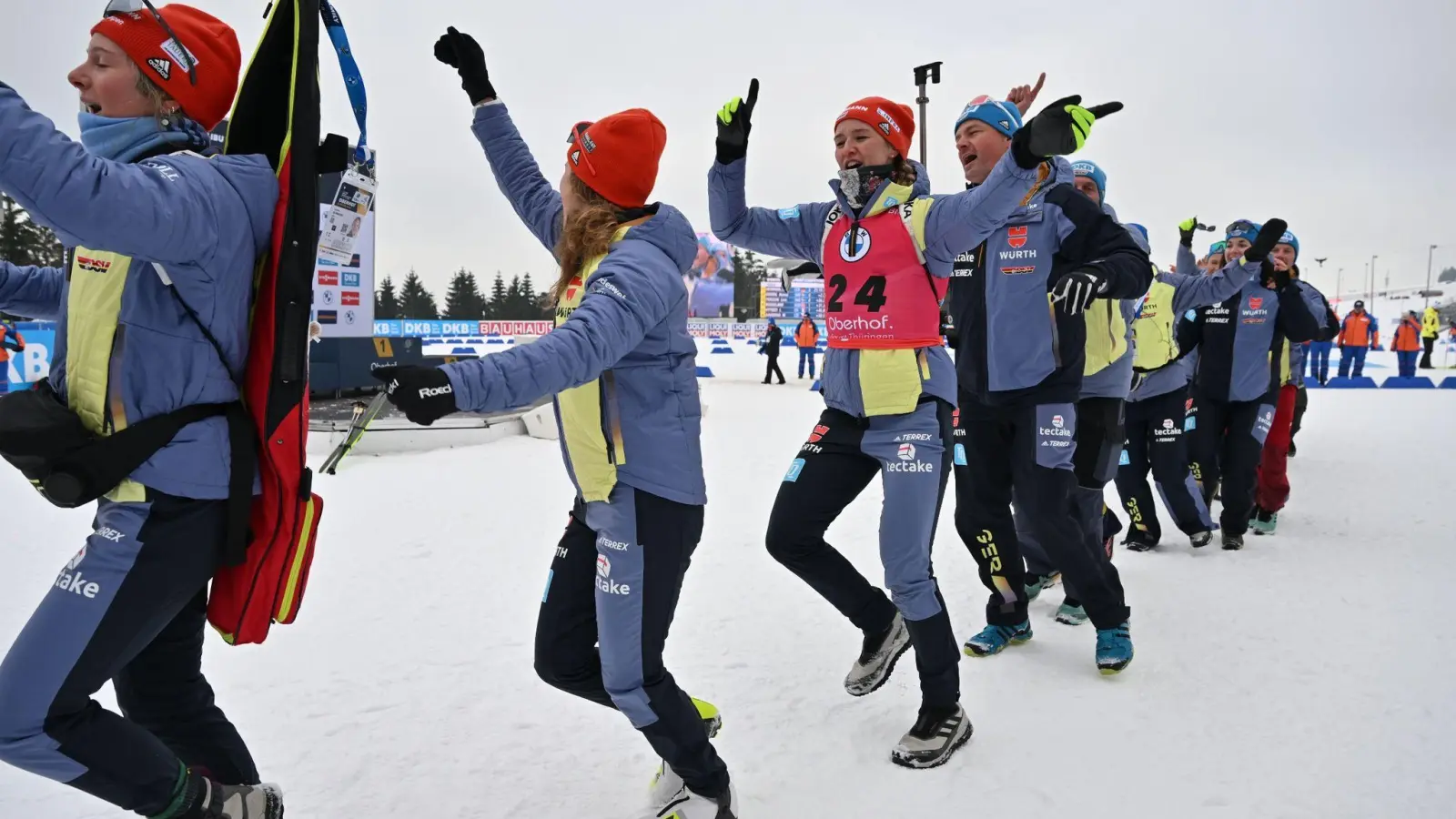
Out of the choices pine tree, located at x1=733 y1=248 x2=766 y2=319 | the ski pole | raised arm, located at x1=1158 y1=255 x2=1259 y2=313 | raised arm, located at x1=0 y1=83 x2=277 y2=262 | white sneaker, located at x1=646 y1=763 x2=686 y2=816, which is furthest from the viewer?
pine tree, located at x1=733 y1=248 x2=766 y2=319

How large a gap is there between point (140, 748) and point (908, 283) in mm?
2537

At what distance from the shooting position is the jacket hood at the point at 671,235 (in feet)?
7.36

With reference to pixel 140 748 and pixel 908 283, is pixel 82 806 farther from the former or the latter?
pixel 908 283

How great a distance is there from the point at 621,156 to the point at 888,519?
1.56 meters

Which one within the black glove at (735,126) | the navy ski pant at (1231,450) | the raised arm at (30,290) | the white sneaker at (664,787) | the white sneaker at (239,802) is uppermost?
the black glove at (735,126)

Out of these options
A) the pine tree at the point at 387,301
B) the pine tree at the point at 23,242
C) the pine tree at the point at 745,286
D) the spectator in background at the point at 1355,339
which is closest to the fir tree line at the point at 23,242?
the pine tree at the point at 23,242

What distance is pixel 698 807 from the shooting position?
242 cm

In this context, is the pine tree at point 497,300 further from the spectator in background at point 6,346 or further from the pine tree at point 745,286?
the spectator in background at point 6,346

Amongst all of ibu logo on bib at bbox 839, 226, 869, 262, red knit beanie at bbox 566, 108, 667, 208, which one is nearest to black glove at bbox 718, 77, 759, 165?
ibu logo on bib at bbox 839, 226, 869, 262

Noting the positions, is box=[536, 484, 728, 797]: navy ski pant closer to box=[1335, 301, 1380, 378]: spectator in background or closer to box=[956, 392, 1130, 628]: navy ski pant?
box=[956, 392, 1130, 628]: navy ski pant

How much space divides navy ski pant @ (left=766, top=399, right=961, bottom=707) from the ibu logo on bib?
0.58 metres

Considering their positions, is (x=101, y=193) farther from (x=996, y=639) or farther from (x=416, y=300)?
(x=416, y=300)

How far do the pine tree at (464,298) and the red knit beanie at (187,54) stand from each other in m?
48.5

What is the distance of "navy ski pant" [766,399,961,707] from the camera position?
3.01 metres
